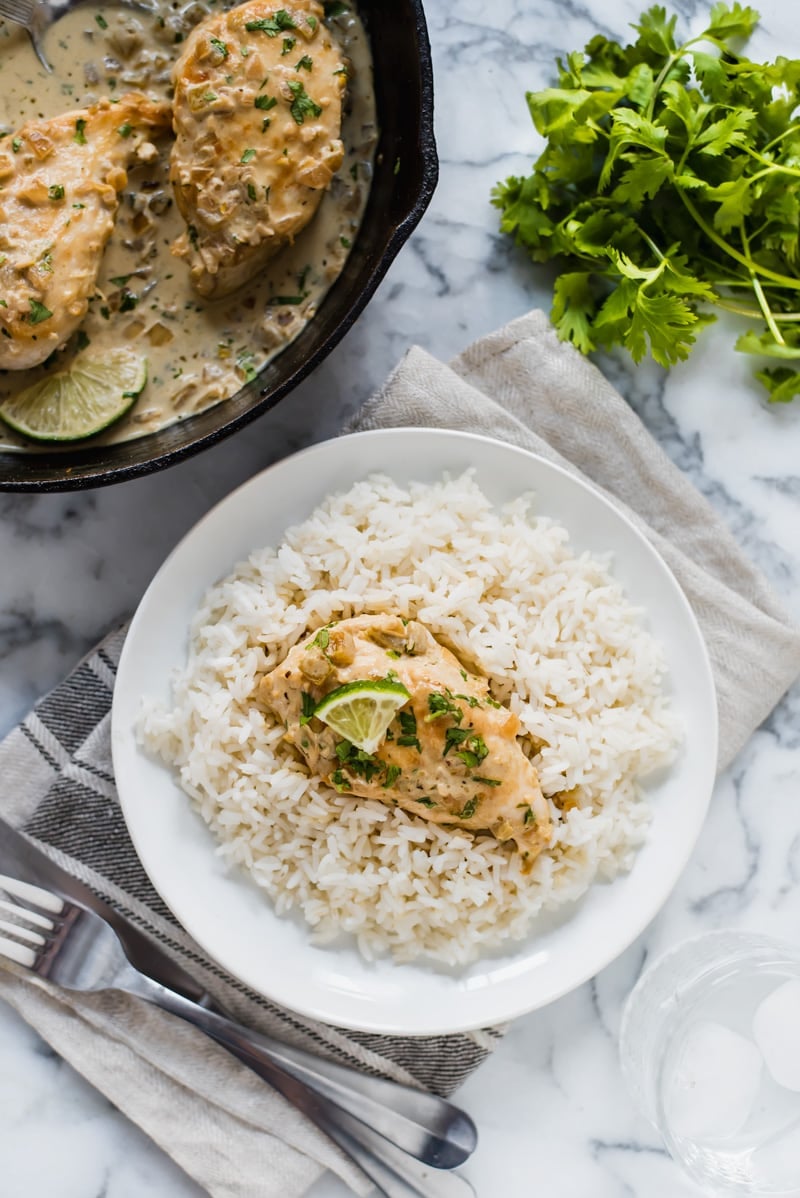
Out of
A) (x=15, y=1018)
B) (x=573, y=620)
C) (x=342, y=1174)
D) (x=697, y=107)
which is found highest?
(x=697, y=107)

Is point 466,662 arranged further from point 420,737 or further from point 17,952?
point 17,952

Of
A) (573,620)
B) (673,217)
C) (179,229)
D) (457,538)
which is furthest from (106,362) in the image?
(673,217)

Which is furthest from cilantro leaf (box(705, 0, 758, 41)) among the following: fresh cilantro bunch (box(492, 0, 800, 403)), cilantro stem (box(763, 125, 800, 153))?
cilantro stem (box(763, 125, 800, 153))

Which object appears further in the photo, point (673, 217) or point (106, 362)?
Answer: point (673, 217)

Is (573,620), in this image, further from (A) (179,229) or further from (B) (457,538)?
(A) (179,229)

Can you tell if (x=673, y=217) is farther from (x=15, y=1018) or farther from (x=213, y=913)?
(x=15, y=1018)

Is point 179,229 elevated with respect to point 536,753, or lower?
elevated

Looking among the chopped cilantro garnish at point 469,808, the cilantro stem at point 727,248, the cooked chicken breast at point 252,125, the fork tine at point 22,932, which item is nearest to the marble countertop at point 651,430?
the cilantro stem at point 727,248
